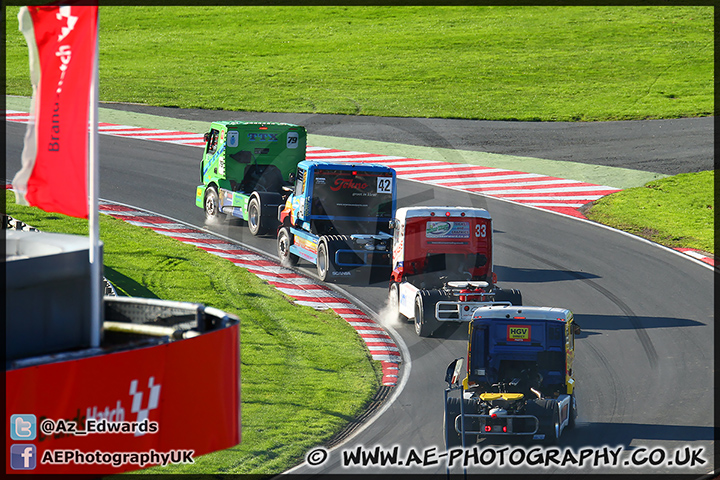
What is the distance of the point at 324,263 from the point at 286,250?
195 centimetres

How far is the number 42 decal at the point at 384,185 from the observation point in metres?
23.3

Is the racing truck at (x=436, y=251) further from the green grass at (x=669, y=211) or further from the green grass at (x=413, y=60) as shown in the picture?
the green grass at (x=413, y=60)

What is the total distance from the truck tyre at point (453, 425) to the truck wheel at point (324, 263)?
8.15 metres

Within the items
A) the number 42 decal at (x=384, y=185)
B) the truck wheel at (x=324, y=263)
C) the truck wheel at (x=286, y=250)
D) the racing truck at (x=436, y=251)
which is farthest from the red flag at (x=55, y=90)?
the truck wheel at (x=286, y=250)

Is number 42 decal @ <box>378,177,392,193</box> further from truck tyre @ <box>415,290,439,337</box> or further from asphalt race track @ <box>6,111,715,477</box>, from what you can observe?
truck tyre @ <box>415,290,439,337</box>

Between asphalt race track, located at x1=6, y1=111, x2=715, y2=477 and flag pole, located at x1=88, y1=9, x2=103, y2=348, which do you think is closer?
flag pole, located at x1=88, y1=9, x2=103, y2=348

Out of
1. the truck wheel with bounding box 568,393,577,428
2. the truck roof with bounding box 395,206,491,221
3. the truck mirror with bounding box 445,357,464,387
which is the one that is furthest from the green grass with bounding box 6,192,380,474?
the truck wheel with bounding box 568,393,577,428

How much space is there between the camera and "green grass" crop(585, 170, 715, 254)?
27078 millimetres

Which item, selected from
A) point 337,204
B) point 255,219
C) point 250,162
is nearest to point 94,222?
point 337,204

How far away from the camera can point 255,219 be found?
Answer: 86.1ft

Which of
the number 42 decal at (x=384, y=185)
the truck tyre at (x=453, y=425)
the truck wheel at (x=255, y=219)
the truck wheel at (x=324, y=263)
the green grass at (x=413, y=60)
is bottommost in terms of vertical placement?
the truck tyre at (x=453, y=425)

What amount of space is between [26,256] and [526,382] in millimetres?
9203

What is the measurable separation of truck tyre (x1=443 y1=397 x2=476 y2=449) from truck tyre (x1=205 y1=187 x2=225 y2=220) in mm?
14639

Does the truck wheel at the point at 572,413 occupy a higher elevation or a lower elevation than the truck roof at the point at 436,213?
lower
